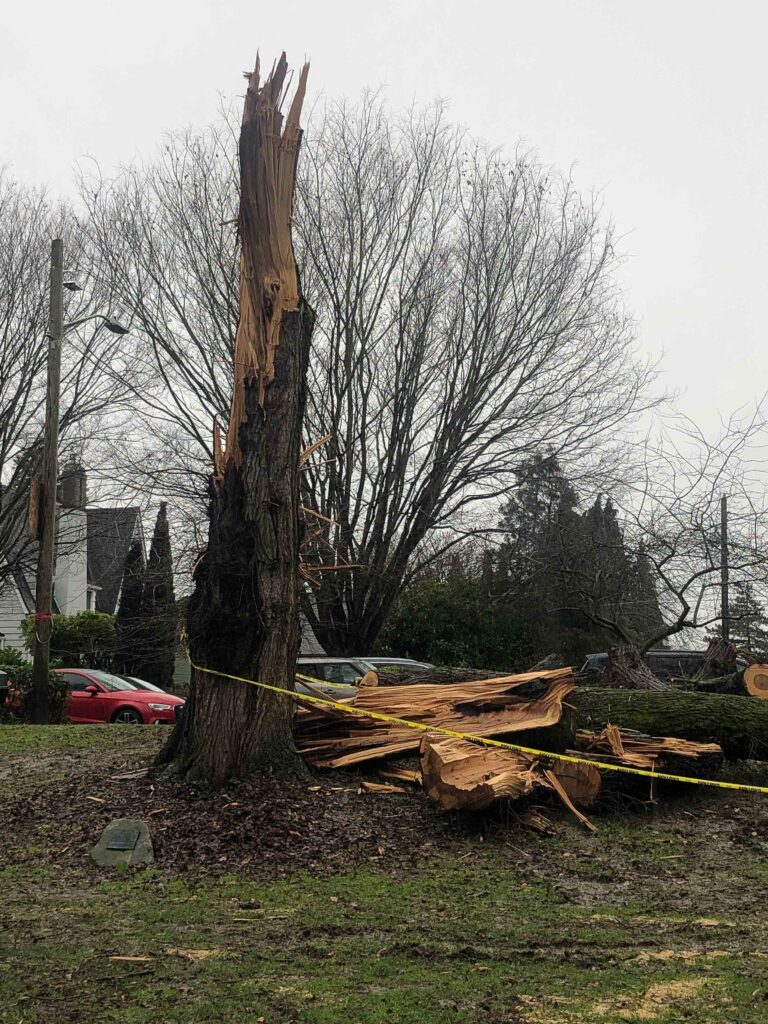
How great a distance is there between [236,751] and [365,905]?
2539mm

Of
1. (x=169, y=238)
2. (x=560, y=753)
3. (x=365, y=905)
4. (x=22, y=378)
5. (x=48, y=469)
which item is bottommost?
(x=365, y=905)

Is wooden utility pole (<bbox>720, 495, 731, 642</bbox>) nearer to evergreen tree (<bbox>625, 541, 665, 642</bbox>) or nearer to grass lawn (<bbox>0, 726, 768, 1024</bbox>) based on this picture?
evergreen tree (<bbox>625, 541, 665, 642</bbox>)

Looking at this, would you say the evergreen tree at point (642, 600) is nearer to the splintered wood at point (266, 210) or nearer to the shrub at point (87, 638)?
the splintered wood at point (266, 210)

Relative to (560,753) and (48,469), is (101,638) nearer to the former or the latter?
(48,469)

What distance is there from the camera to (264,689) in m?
8.31

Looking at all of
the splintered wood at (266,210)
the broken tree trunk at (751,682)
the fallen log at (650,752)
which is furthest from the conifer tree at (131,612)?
the fallen log at (650,752)

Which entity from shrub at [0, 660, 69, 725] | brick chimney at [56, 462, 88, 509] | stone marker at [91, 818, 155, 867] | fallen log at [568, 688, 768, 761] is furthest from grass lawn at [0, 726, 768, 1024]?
brick chimney at [56, 462, 88, 509]

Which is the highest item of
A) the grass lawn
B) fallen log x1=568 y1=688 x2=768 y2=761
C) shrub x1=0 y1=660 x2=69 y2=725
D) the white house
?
the white house

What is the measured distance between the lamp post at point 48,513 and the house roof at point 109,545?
6.28m

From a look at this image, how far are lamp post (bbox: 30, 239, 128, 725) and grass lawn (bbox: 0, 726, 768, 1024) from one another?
7.37 meters

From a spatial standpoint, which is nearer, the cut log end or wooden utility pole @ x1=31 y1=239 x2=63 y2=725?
the cut log end

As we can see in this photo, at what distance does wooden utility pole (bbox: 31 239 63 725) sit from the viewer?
15.9 meters

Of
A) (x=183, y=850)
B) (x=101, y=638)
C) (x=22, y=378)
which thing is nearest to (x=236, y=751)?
(x=183, y=850)

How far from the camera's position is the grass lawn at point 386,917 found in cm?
423
